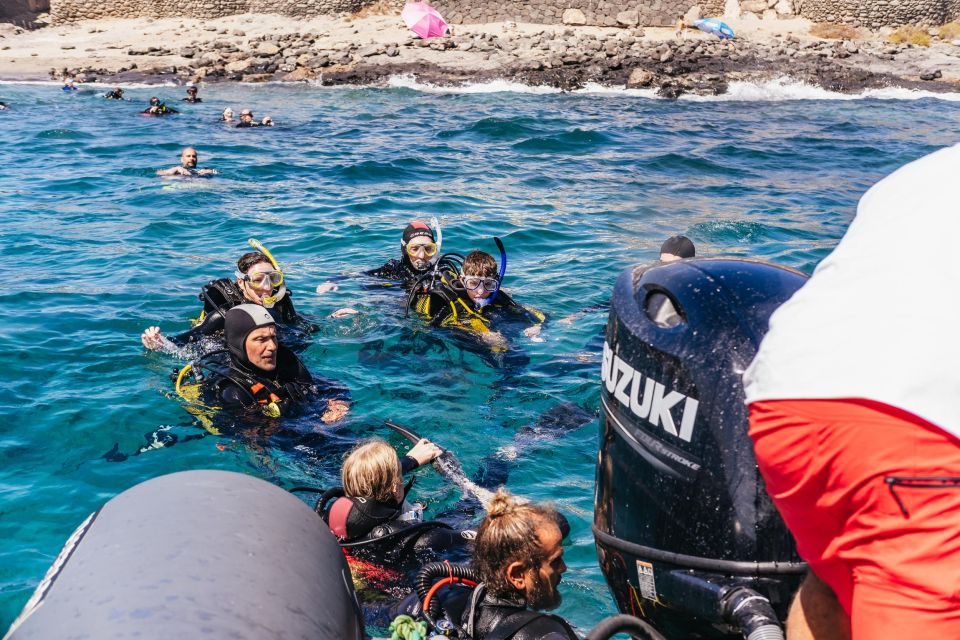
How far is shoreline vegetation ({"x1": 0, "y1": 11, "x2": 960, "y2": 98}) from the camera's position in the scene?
27.9 m

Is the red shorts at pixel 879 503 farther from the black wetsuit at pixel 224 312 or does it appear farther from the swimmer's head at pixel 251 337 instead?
the black wetsuit at pixel 224 312

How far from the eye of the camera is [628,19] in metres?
34.4

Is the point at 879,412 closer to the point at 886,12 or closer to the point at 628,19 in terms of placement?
the point at 628,19

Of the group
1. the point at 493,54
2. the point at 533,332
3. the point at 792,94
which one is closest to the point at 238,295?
the point at 533,332

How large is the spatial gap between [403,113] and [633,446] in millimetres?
21192

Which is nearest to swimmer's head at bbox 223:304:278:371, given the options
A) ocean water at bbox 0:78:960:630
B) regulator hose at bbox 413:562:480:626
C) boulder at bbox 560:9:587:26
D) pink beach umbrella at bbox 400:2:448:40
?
ocean water at bbox 0:78:960:630

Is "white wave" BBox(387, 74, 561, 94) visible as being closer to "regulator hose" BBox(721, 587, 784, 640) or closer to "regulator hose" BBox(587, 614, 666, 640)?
"regulator hose" BBox(721, 587, 784, 640)

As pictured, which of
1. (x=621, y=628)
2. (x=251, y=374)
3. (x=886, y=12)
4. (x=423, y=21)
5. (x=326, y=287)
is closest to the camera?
(x=621, y=628)

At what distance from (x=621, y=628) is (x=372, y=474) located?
2230 mm

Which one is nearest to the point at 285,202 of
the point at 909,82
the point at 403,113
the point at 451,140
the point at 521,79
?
the point at 451,140

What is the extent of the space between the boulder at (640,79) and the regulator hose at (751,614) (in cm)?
2599

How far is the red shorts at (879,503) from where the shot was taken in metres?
1.58

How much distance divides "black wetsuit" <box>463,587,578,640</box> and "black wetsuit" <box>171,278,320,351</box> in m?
4.71

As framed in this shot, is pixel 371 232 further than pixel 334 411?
Yes
